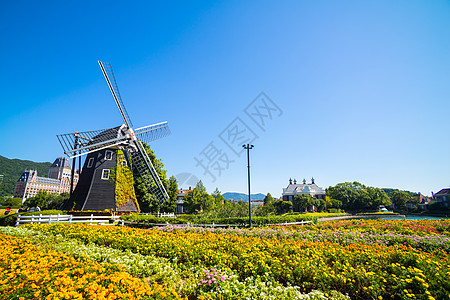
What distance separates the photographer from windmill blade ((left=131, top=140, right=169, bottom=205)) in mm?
26688

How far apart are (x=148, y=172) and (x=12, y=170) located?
701 feet

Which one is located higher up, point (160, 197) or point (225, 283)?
point (160, 197)

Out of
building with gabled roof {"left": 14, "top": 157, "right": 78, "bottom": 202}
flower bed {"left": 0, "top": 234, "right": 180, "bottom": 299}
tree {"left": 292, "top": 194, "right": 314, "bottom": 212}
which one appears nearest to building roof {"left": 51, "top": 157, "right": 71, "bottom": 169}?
building with gabled roof {"left": 14, "top": 157, "right": 78, "bottom": 202}

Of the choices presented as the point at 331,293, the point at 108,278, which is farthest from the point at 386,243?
the point at 108,278

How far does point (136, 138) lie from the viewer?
1038 inches

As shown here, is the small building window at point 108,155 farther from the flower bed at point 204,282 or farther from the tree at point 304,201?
the tree at point 304,201

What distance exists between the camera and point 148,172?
27.9 m

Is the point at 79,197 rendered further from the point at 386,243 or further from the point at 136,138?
the point at 386,243

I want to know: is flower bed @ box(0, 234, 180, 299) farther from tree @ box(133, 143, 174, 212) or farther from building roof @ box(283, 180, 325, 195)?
building roof @ box(283, 180, 325, 195)

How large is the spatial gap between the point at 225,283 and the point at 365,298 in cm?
311

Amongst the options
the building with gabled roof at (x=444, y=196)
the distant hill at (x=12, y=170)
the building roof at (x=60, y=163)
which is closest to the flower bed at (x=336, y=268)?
the building with gabled roof at (x=444, y=196)

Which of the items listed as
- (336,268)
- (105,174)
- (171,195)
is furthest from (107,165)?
(336,268)

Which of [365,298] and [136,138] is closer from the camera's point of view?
[365,298]

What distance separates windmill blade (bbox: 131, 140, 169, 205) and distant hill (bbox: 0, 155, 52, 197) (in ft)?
565
